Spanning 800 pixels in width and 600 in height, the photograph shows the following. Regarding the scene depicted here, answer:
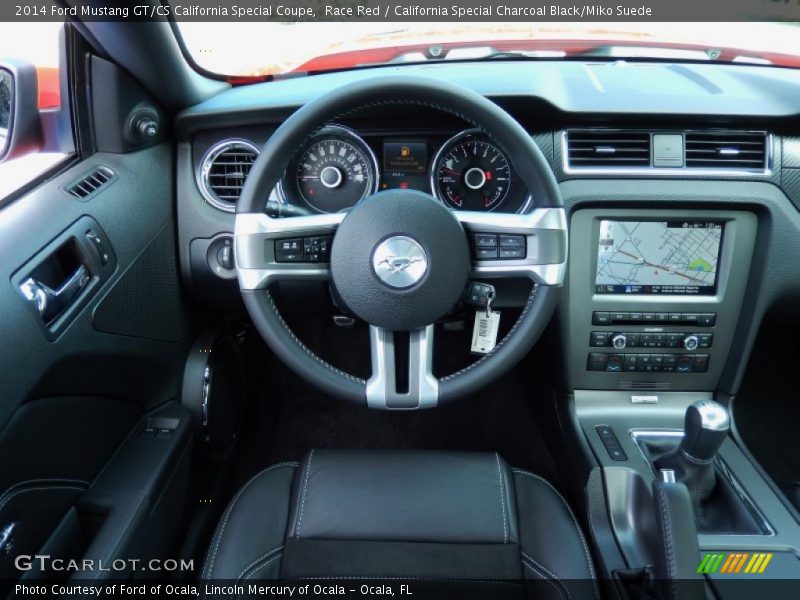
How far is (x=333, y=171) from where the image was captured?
1550 mm

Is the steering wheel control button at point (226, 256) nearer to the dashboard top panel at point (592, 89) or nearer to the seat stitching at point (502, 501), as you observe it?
the dashboard top panel at point (592, 89)

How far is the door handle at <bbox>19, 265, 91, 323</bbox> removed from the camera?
3.91 ft

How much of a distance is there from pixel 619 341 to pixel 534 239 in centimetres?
56

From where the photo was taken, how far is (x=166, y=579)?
1.50 m

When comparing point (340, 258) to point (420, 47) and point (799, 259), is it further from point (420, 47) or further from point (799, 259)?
point (799, 259)

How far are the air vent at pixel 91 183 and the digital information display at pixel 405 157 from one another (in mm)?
676

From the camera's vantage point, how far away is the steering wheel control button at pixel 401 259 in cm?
126

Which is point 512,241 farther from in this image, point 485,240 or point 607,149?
point 607,149

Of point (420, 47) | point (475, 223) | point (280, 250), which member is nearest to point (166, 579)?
point (280, 250)

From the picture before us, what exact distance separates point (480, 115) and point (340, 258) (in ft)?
1.29

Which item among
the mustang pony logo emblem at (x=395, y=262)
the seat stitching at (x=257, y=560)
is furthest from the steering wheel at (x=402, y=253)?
the seat stitching at (x=257, y=560)

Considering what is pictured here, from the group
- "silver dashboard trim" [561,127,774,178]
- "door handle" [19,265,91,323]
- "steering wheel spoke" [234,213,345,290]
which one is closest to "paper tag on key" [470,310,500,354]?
"steering wheel spoke" [234,213,345,290]

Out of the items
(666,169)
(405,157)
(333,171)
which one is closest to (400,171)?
(405,157)

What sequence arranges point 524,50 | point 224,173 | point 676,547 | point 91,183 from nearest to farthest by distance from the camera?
point 676,547 → point 91,183 → point 224,173 → point 524,50
